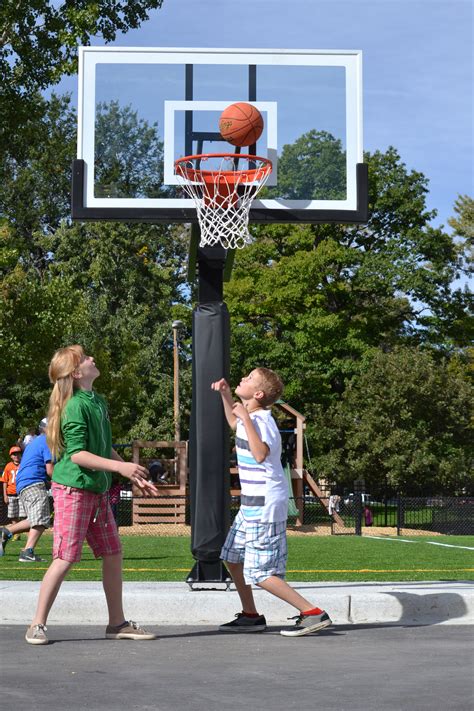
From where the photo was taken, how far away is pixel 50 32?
1083 inches

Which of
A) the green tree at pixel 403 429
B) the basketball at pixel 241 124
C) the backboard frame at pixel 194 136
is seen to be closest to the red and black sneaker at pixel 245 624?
Result: the backboard frame at pixel 194 136

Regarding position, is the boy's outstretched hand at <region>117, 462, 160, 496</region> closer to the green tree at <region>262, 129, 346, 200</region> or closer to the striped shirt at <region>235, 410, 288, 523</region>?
the striped shirt at <region>235, 410, 288, 523</region>

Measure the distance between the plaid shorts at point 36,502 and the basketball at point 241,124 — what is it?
516 cm

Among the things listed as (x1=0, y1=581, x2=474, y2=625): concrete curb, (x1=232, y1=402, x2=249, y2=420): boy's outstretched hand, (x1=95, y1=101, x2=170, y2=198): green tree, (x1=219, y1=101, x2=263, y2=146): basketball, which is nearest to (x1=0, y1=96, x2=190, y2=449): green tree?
(x1=95, y1=101, x2=170, y2=198): green tree

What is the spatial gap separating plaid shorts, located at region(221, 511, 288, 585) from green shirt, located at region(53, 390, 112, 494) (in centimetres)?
104

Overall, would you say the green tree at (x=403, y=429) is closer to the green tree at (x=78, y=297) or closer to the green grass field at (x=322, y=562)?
the green tree at (x=78, y=297)

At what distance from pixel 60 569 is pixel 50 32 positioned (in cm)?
2244

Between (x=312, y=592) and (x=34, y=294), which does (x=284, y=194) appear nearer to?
(x=312, y=592)

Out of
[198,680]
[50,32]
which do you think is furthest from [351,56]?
[50,32]

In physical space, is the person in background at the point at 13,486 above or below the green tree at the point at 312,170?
below

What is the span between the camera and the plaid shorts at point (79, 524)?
739 cm

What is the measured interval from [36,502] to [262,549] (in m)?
6.58

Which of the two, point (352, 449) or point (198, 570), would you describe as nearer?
point (198, 570)

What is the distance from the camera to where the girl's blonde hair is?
7434 millimetres
